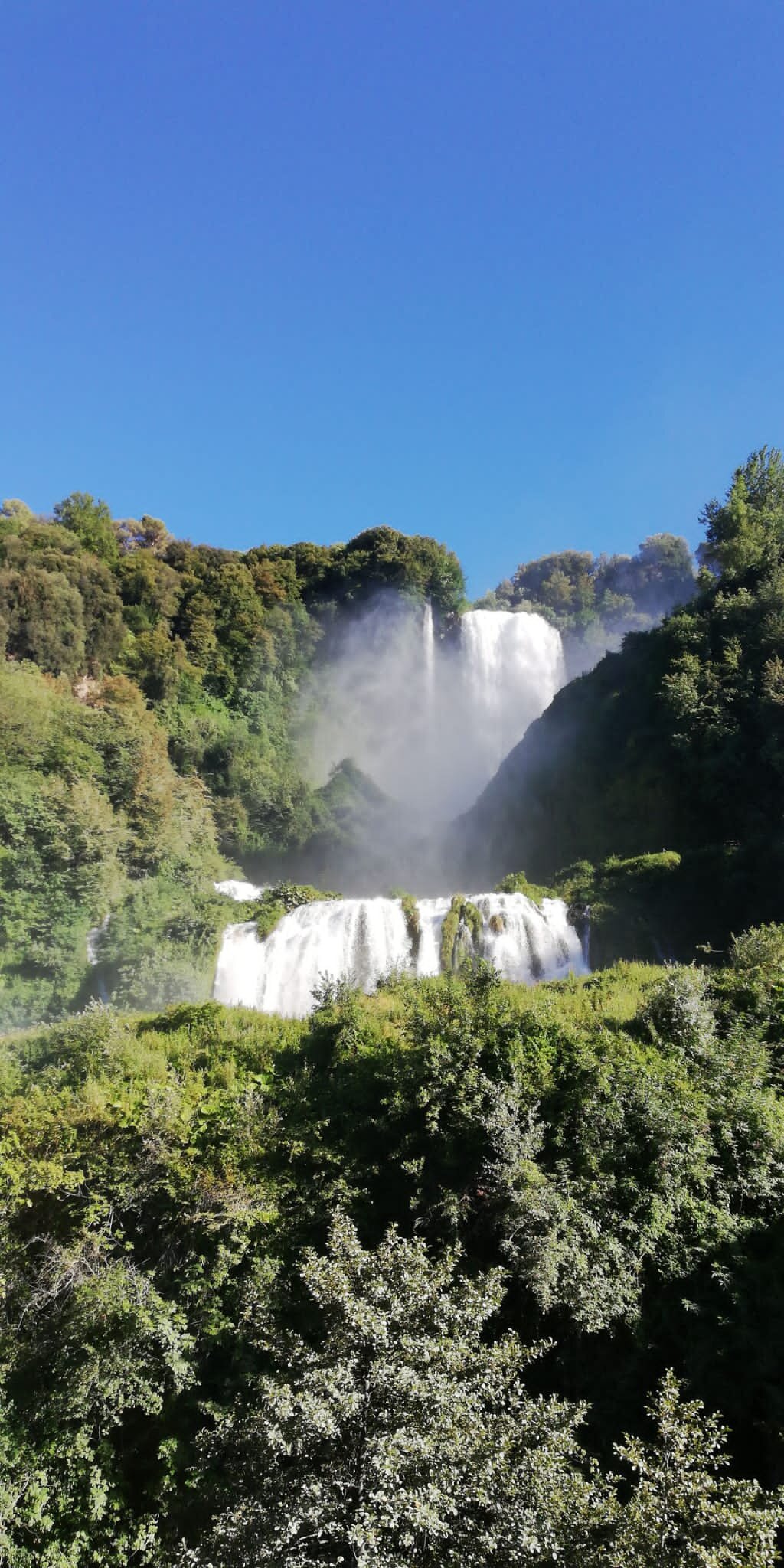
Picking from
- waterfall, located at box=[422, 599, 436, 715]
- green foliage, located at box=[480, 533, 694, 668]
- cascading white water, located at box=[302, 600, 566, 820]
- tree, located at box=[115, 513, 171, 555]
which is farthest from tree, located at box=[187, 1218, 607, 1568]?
green foliage, located at box=[480, 533, 694, 668]

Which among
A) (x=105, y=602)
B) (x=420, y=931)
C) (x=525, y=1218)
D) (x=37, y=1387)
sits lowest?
(x=37, y=1387)

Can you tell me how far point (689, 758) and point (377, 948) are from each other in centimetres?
1118

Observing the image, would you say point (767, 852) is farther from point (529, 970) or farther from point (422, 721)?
point (422, 721)

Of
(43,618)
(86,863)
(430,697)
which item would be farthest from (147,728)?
(430,697)

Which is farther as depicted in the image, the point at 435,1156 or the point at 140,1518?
the point at 435,1156

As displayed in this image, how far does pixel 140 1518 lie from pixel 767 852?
17.7 meters

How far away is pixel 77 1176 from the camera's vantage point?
8070mm

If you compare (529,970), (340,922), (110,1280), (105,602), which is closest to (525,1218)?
(110,1280)

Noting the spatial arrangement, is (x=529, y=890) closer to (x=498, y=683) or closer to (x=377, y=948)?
(x=377, y=948)

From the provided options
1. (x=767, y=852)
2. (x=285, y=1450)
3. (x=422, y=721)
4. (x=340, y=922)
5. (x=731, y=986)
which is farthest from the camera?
(x=422, y=721)

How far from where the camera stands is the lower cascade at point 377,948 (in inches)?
738

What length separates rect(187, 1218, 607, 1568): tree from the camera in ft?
16.0

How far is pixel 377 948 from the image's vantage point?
19.2 m

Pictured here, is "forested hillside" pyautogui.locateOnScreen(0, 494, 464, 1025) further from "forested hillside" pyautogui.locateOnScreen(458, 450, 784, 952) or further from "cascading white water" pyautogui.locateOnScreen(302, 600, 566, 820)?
"forested hillside" pyautogui.locateOnScreen(458, 450, 784, 952)
